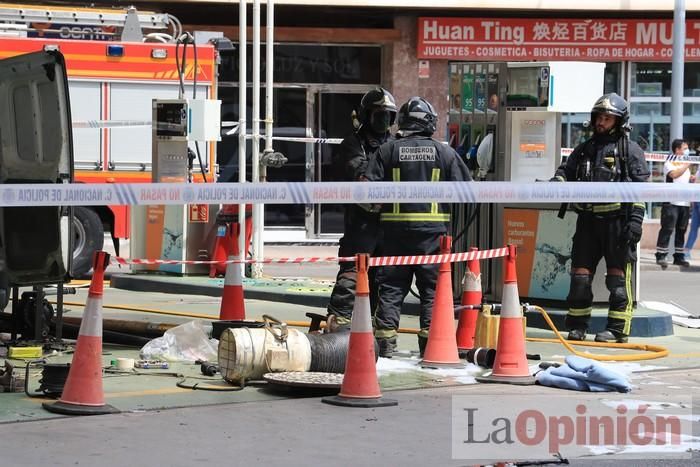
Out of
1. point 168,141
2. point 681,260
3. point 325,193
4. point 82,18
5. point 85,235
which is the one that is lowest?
point 681,260

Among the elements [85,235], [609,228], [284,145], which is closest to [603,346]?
[609,228]

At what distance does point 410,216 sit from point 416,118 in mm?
738

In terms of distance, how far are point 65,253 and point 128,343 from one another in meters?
0.92

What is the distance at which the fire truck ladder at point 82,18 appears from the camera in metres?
17.5

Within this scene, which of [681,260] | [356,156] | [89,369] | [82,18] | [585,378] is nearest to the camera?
[89,369]

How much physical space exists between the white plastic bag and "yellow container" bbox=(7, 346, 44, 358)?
731mm

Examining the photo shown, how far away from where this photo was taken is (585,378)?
9000 mm

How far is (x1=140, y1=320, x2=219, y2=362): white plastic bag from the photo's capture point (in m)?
9.92

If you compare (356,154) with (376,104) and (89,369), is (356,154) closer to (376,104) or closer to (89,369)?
(376,104)

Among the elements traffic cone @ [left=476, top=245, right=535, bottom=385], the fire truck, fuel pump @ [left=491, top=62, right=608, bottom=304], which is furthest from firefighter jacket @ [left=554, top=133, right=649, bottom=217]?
the fire truck

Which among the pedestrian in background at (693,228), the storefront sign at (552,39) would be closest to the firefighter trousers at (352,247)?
the pedestrian in background at (693,228)

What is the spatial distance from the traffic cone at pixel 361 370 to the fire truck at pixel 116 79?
938 centimetres

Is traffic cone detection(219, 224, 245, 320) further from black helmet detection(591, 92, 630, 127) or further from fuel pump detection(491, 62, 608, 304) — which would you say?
black helmet detection(591, 92, 630, 127)

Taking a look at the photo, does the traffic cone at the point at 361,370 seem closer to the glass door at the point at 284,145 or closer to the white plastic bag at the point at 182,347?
the white plastic bag at the point at 182,347
